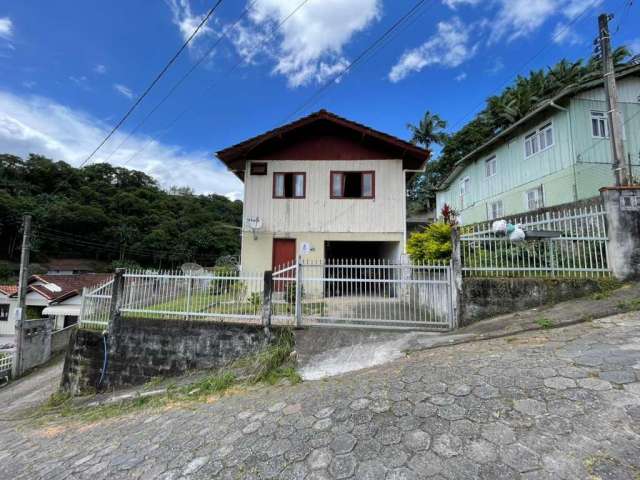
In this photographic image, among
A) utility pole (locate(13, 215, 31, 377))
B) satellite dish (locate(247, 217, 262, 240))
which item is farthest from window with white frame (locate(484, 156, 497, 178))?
utility pole (locate(13, 215, 31, 377))

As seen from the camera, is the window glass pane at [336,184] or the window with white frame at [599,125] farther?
the window with white frame at [599,125]

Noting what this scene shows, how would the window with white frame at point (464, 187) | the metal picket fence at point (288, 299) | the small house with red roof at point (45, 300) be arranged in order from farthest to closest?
the small house with red roof at point (45, 300), the window with white frame at point (464, 187), the metal picket fence at point (288, 299)

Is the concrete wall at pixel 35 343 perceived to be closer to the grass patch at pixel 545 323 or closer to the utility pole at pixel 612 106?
the grass patch at pixel 545 323

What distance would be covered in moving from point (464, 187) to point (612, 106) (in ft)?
40.7

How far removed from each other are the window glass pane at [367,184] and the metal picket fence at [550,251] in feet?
17.7

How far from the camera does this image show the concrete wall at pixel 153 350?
6.40 m

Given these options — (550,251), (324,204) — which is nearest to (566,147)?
(550,251)

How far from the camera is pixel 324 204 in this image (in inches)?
449

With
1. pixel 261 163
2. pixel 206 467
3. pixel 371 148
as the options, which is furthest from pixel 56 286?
pixel 206 467

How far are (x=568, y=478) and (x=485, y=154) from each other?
18715 mm

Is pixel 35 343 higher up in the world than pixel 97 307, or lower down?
lower down

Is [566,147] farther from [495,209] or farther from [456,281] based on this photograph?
[456,281]

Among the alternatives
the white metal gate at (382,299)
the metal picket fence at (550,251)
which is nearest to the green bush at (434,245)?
the white metal gate at (382,299)

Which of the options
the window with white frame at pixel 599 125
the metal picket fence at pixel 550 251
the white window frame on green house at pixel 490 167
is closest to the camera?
the metal picket fence at pixel 550 251
